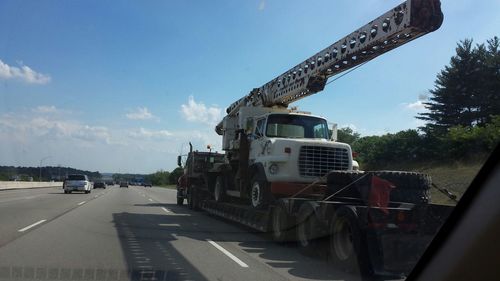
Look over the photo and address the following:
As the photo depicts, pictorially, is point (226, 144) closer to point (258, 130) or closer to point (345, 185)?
point (258, 130)

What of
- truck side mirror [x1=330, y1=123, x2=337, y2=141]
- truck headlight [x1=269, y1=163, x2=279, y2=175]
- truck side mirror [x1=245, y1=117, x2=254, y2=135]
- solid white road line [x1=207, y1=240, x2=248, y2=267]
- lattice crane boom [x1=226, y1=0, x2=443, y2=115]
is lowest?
solid white road line [x1=207, y1=240, x2=248, y2=267]

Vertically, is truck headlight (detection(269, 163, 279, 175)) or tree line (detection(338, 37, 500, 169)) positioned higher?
tree line (detection(338, 37, 500, 169))

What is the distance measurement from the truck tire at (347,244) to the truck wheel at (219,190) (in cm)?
955

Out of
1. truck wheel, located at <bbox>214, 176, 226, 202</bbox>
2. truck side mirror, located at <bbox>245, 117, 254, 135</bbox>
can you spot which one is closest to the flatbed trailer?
truck side mirror, located at <bbox>245, 117, 254, 135</bbox>

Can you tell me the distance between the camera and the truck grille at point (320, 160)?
14062 millimetres

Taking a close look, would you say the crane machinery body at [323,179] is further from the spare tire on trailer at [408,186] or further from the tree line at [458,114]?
the tree line at [458,114]

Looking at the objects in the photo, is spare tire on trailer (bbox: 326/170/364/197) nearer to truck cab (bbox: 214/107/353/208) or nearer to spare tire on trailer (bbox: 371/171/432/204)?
spare tire on trailer (bbox: 371/171/432/204)

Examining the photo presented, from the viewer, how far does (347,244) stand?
382 inches

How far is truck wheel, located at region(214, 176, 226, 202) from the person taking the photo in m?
19.6

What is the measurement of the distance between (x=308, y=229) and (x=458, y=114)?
60.0ft

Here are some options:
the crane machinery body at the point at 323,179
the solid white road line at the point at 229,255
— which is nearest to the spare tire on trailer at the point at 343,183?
the crane machinery body at the point at 323,179

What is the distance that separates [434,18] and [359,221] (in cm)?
424

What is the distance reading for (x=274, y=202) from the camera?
13750 mm

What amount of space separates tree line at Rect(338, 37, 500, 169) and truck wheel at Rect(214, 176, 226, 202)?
5.07m
